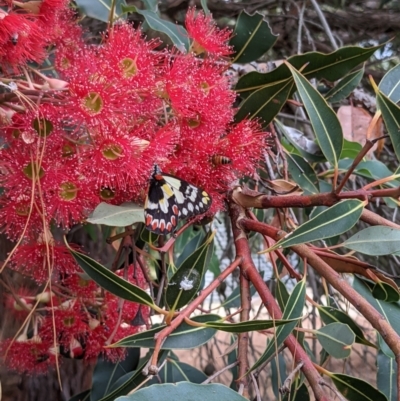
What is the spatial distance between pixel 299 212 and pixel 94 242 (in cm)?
63

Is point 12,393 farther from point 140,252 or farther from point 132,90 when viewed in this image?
point 132,90

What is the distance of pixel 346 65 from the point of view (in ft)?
2.61

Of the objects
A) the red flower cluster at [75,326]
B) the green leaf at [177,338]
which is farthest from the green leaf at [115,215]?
the red flower cluster at [75,326]

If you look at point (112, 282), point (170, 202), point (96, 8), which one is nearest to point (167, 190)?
point (170, 202)

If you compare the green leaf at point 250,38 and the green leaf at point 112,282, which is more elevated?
the green leaf at point 250,38

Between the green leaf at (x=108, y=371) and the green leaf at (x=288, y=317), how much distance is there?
0.39 metres

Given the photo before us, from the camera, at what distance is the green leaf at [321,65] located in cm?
77

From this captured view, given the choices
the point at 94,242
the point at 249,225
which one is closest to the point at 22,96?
the point at 249,225

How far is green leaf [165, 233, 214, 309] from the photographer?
0.59m

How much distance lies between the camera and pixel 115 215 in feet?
1.90

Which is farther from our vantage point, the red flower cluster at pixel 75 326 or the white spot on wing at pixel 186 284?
the red flower cluster at pixel 75 326

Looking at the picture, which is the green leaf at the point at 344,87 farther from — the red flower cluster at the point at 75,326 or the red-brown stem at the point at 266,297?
the red flower cluster at the point at 75,326

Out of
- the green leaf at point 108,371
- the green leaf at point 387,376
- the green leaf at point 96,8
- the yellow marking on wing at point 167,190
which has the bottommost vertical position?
the green leaf at point 108,371

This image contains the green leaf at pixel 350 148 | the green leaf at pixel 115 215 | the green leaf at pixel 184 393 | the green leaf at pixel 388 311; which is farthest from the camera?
the green leaf at pixel 350 148
